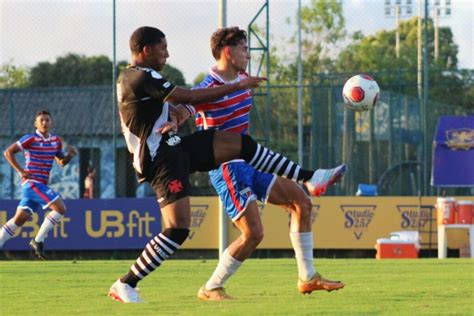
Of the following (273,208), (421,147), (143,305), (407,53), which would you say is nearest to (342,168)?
(143,305)

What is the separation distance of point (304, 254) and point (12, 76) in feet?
80.6

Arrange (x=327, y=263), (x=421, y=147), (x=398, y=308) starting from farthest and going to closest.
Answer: (x=421, y=147), (x=327, y=263), (x=398, y=308)

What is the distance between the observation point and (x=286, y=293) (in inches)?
416

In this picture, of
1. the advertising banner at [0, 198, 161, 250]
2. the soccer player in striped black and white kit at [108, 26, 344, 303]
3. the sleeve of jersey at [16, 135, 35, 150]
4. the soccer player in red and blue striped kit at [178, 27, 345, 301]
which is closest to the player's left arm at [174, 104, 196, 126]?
the soccer player in red and blue striped kit at [178, 27, 345, 301]

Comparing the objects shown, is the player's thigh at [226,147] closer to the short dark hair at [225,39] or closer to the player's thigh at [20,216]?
the short dark hair at [225,39]

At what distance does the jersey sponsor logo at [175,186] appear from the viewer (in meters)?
9.30

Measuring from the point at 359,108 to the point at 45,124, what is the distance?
345 inches

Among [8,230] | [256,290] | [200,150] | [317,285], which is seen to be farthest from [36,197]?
[200,150]

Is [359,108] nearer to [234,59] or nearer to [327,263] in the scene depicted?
[234,59]

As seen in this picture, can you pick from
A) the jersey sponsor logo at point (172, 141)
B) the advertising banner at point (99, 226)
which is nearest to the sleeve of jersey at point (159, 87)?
the jersey sponsor logo at point (172, 141)

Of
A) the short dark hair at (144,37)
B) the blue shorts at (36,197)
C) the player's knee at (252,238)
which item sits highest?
the short dark hair at (144,37)

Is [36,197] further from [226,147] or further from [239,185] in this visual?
[226,147]

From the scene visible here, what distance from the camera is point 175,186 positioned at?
367 inches

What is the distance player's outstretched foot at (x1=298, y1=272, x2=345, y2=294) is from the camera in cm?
998
